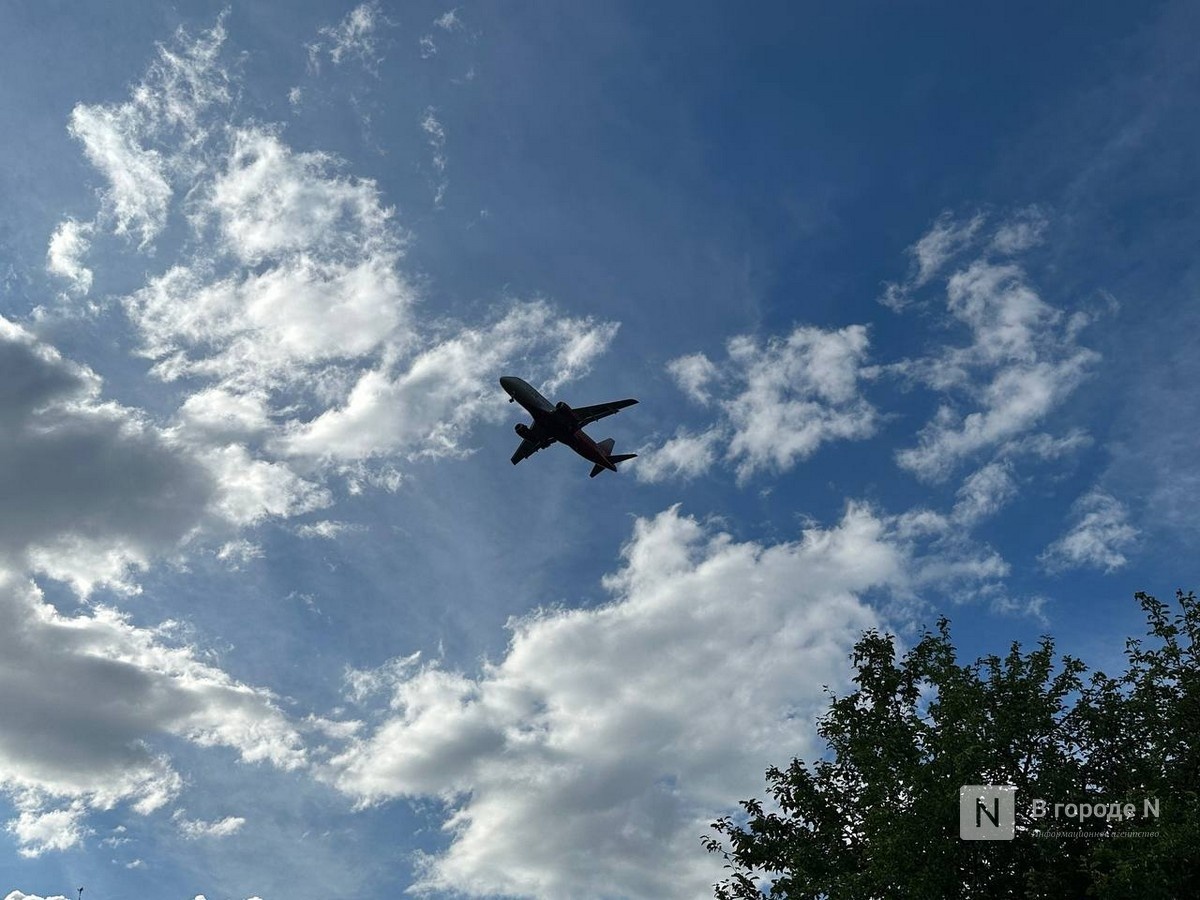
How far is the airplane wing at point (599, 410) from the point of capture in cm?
5244

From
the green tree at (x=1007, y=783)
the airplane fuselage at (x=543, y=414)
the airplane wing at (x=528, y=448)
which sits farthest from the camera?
the airplane wing at (x=528, y=448)

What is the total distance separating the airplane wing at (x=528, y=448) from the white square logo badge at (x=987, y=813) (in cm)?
3602

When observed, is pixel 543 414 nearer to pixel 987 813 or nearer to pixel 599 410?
pixel 599 410

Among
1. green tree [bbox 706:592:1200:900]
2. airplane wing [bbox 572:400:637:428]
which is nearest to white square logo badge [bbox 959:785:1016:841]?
green tree [bbox 706:592:1200:900]

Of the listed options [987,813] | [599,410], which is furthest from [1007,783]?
[599,410]

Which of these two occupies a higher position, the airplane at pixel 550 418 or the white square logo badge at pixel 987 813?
the airplane at pixel 550 418

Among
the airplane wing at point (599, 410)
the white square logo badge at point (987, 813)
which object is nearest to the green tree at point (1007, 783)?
the white square logo badge at point (987, 813)

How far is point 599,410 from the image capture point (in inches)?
2082

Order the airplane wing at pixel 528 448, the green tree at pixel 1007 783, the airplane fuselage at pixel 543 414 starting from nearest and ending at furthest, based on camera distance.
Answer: the green tree at pixel 1007 783 → the airplane fuselage at pixel 543 414 → the airplane wing at pixel 528 448

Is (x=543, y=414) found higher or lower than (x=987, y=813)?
higher

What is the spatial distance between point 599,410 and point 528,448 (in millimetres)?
6644

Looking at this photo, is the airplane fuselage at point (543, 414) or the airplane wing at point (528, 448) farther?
the airplane wing at point (528, 448)

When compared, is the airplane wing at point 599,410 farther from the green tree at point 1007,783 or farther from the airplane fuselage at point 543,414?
the green tree at point 1007,783

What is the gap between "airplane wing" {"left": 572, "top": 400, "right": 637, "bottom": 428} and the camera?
5244 cm
